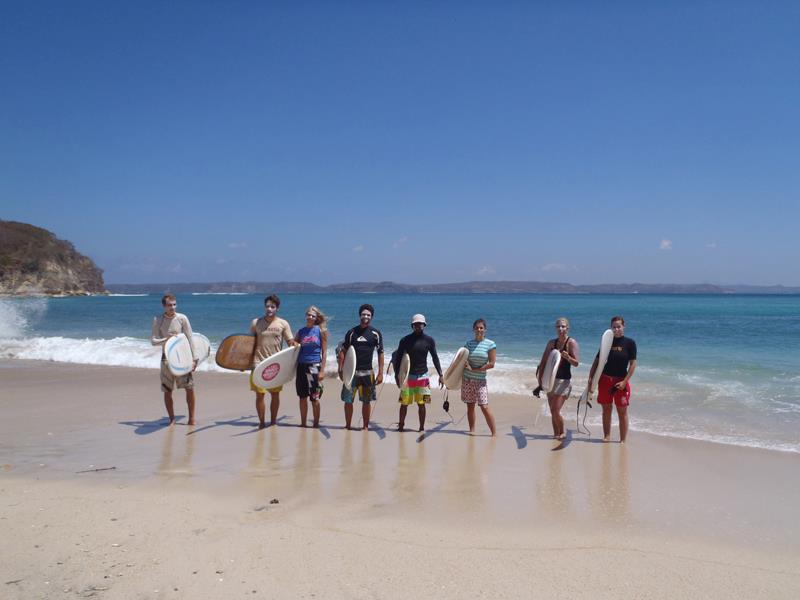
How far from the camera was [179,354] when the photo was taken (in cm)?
722

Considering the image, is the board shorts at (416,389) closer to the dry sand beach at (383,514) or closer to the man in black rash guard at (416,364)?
the man in black rash guard at (416,364)

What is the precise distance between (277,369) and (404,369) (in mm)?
1610

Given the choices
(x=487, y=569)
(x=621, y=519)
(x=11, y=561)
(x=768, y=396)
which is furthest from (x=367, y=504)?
(x=768, y=396)

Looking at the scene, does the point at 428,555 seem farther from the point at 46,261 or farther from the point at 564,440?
the point at 46,261

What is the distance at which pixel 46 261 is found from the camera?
292 feet

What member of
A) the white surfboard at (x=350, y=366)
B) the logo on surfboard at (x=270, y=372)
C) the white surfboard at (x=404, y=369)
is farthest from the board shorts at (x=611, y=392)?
the logo on surfboard at (x=270, y=372)

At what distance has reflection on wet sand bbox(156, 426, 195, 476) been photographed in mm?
5457

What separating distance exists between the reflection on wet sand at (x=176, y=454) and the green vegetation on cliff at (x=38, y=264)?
3372 inches

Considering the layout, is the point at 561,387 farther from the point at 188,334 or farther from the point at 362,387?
the point at 188,334

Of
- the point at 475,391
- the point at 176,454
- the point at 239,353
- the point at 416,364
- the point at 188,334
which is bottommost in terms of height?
the point at 176,454

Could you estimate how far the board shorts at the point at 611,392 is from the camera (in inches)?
267

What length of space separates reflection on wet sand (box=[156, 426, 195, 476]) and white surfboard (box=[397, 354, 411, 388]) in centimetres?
255

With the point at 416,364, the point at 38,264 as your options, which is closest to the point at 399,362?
the point at 416,364

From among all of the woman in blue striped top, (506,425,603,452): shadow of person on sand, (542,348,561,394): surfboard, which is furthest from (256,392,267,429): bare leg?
(542,348,561,394): surfboard
